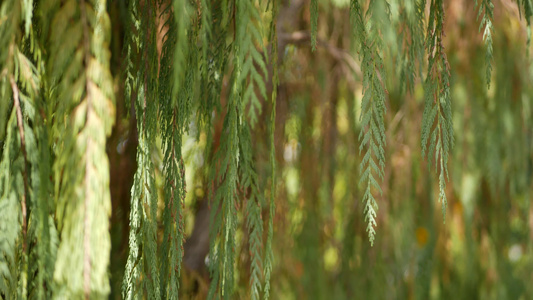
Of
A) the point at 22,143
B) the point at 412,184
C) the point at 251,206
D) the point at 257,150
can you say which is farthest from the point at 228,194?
the point at 412,184

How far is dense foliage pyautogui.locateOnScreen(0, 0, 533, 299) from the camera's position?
53 cm

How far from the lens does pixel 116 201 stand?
43.2 inches

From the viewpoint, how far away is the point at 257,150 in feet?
4.67

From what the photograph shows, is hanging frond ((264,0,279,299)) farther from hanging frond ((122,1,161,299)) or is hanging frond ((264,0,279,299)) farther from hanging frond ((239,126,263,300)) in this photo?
hanging frond ((122,1,161,299))

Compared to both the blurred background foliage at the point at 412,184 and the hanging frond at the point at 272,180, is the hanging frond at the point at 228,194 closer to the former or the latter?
the hanging frond at the point at 272,180

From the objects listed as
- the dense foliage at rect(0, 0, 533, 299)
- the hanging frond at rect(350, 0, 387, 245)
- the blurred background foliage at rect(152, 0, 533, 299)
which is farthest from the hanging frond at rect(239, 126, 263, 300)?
the blurred background foliage at rect(152, 0, 533, 299)

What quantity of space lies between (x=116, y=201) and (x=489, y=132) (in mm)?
1000

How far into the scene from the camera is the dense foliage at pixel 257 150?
0.53 metres

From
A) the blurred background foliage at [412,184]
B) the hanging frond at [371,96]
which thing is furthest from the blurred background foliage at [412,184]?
the hanging frond at [371,96]

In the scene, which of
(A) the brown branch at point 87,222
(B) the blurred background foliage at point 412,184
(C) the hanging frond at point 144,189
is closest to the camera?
(A) the brown branch at point 87,222

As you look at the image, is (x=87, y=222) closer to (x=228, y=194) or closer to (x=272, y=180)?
(x=228, y=194)

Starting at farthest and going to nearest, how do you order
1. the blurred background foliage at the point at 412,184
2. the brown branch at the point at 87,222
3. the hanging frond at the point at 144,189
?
1. the blurred background foliage at the point at 412,184
2. the hanging frond at the point at 144,189
3. the brown branch at the point at 87,222

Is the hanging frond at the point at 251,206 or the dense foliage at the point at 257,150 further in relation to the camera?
the hanging frond at the point at 251,206

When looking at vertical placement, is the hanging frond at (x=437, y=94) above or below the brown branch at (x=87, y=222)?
above
